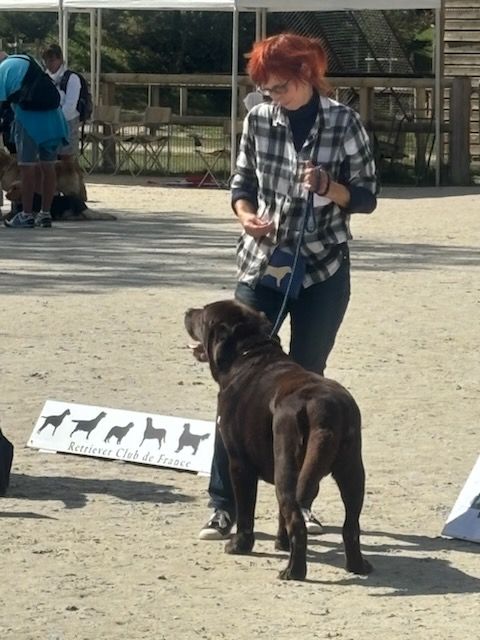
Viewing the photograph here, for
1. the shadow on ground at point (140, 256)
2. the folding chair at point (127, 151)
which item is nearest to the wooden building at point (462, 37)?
the folding chair at point (127, 151)

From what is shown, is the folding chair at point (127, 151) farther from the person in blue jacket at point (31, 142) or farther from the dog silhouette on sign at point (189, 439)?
the dog silhouette on sign at point (189, 439)

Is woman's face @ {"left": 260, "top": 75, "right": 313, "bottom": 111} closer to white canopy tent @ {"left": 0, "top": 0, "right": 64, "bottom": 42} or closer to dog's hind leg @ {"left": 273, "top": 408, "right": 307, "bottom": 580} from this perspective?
dog's hind leg @ {"left": 273, "top": 408, "right": 307, "bottom": 580}

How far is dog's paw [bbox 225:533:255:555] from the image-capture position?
19.1ft

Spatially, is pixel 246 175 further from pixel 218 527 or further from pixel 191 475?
pixel 191 475

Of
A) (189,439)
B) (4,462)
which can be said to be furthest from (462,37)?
(4,462)

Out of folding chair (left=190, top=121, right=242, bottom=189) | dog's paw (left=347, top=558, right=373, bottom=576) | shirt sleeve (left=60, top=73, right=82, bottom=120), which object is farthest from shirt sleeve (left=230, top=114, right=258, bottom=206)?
folding chair (left=190, top=121, right=242, bottom=189)

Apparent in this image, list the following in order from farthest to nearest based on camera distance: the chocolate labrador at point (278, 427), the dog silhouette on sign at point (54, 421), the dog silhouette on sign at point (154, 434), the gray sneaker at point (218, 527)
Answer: the dog silhouette on sign at point (54, 421), the dog silhouette on sign at point (154, 434), the gray sneaker at point (218, 527), the chocolate labrador at point (278, 427)

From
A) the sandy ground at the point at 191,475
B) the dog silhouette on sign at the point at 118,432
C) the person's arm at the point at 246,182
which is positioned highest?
the person's arm at the point at 246,182

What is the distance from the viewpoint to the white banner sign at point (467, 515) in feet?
19.9

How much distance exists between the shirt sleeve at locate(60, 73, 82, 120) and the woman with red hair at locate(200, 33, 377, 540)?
43.3 ft

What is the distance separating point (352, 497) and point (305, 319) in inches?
33.5

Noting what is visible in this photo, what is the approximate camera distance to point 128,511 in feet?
21.1

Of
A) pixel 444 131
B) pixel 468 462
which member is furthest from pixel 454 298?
pixel 444 131

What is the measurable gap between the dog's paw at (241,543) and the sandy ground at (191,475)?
5cm
